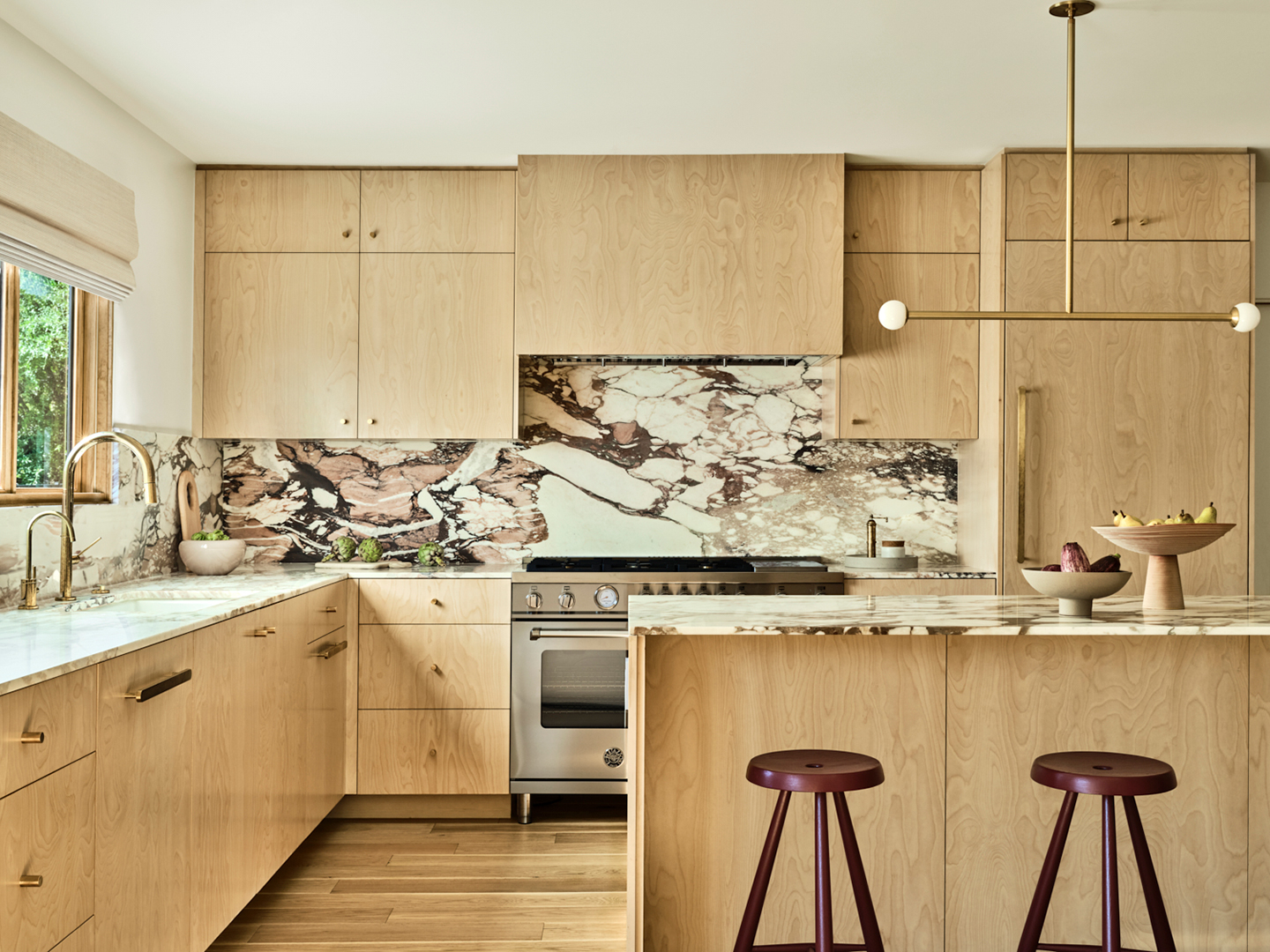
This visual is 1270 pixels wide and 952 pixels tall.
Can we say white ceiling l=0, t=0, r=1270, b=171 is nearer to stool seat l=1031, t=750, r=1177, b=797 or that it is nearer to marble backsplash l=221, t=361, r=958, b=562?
marble backsplash l=221, t=361, r=958, b=562

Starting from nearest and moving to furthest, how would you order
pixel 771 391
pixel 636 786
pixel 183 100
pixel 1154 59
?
pixel 636 786 < pixel 1154 59 < pixel 183 100 < pixel 771 391

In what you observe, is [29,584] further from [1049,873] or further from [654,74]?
[1049,873]

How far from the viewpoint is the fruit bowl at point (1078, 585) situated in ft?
7.46

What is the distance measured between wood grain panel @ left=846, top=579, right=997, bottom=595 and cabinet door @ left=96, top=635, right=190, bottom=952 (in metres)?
2.24

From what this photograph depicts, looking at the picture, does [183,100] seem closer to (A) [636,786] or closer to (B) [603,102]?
(B) [603,102]

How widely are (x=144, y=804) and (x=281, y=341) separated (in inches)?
86.0

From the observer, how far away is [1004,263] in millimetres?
3668

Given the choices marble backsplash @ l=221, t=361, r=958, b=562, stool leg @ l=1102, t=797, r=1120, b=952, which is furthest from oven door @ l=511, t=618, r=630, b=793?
stool leg @ l=1102, t=797, r=1120, b=952

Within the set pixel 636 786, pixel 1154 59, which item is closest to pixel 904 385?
pixel 1154 59

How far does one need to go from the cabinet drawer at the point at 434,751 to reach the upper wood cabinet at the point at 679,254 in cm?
136

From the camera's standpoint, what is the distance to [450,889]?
3082 mm

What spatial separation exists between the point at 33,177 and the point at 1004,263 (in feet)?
9.98

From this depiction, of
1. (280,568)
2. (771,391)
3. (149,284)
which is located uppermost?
(149,284)

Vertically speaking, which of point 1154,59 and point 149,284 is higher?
point 1154,59
